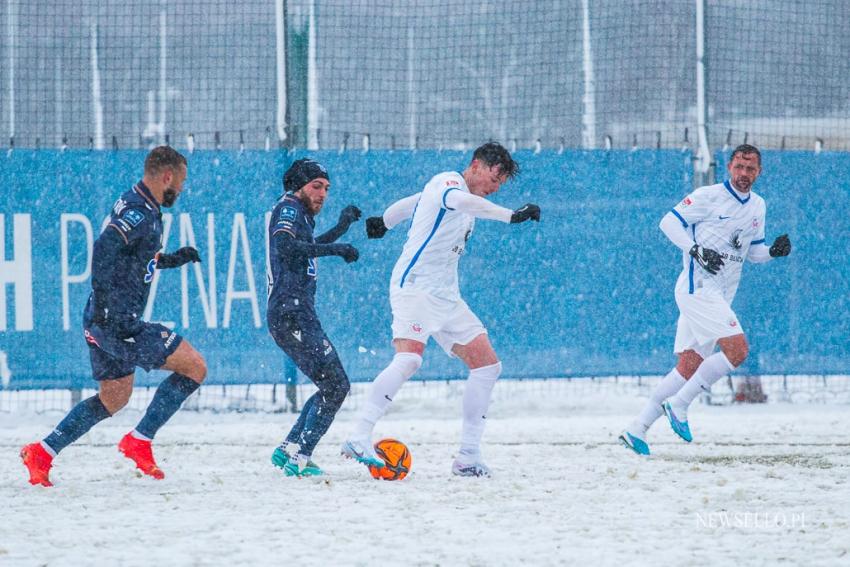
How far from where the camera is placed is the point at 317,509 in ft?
19.1

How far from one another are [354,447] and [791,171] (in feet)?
17.7

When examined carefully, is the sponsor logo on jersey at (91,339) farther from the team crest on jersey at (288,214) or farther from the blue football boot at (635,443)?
the blue football boot at (635,443)

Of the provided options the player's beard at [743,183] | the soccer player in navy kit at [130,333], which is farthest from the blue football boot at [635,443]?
the soccer player in navy kit at [130,333]

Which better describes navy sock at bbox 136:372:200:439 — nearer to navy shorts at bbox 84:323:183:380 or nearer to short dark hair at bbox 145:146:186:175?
navy shorts at bbox 84:323:183:380

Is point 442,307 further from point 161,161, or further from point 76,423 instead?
point 76,423

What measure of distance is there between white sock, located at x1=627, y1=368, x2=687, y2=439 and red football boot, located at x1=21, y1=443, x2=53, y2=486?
11.9 feet

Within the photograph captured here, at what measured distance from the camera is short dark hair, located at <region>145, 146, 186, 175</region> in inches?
267

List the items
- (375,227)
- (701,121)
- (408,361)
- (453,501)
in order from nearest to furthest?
(453,501), (408,361), (375,227), (701,121)

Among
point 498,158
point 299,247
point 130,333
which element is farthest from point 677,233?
point 130,333

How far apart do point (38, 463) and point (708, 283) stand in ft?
14.3

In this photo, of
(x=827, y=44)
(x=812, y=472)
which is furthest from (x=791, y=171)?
(x=812, y=472)

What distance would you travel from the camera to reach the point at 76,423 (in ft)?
21.9

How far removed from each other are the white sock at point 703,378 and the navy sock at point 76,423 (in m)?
3.71

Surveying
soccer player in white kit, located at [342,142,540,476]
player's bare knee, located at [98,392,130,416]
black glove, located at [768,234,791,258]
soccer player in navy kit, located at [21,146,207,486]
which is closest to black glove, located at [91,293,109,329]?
soccer player in navy kit, located at [21,146,207,486]
